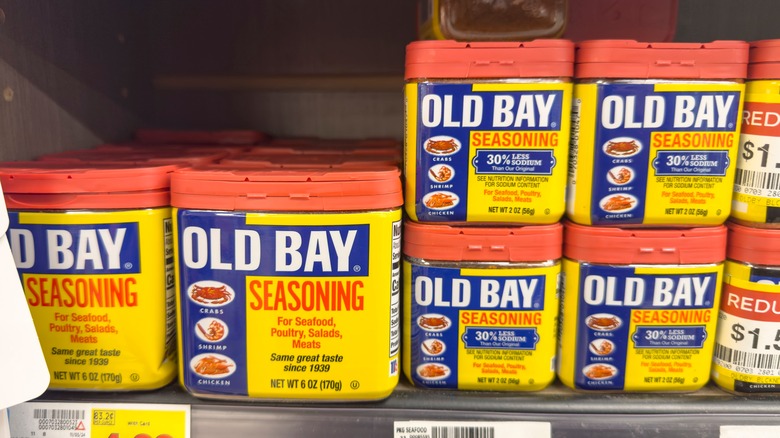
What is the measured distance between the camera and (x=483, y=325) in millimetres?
740

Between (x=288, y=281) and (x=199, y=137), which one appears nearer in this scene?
(x=288, y=281)

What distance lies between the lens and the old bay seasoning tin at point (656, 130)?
708mm

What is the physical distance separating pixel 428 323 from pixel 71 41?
75cm

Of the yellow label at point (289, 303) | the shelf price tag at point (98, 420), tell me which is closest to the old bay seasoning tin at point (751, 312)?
the yellow label at point (289, 303)

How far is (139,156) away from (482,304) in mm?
578

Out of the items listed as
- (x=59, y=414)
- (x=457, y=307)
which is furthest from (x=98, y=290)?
(x=457, y=307)

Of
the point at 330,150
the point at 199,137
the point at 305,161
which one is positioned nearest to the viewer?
the point at 305,161

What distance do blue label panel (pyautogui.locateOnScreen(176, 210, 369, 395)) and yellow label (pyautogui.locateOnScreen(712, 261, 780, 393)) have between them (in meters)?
0.46

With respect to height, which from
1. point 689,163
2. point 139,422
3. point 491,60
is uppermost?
point 491,60

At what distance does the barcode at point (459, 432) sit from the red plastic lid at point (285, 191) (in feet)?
0.89

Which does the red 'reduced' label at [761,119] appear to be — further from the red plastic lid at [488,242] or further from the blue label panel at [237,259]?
the blue label panel at [237,259]

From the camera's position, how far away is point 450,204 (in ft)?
2.40

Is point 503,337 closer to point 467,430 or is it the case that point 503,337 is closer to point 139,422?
point 467,430

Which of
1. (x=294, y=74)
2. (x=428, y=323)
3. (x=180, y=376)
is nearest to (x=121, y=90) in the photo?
(x=294, y=74)
